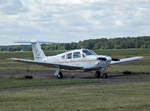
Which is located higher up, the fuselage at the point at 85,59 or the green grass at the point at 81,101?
the fuselage at the point at 85,59

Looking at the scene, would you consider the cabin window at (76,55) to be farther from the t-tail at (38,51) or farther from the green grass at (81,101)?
the green grass at (81,101)

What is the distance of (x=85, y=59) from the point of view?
1216 inches

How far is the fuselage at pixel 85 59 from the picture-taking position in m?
30.1

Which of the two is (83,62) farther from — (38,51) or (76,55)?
(38,51)

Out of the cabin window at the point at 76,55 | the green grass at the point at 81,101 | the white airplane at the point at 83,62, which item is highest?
the cabin window at the point at 76,55

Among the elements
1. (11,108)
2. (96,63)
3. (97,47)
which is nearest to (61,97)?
(11,108)

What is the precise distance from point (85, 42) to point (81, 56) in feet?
521

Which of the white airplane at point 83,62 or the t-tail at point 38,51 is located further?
the t-tail at point 38,51

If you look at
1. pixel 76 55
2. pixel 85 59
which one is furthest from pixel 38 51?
pixel 85 59

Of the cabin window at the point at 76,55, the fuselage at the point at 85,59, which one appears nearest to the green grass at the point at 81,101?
the fuselage at the point at 85,59

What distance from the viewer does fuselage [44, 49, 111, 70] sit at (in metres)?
30.1

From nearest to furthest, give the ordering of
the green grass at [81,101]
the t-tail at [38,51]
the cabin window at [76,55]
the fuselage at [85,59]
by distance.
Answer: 1. the green grass at [81,101]
2. the fuselage at [85,59]
3. the cabin window at [76,55]
4. the t-tail at [38,51]

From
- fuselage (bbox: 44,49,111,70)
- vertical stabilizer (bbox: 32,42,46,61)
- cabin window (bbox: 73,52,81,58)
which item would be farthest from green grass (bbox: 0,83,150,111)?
vertical stabilizer (bbox: 32,42,46,61)

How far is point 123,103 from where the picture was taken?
14758mm
